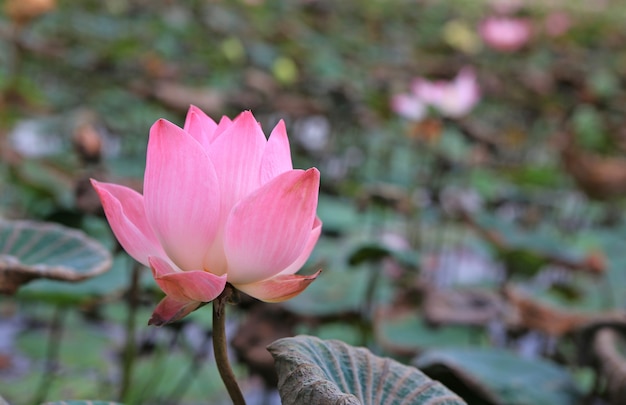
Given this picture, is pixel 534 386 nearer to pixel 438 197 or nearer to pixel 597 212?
pixel 438 197

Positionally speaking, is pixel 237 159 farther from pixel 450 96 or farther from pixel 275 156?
pixel 450 96

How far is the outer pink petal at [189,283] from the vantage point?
1.24 ft

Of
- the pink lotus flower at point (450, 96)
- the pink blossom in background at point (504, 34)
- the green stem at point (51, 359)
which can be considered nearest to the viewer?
the green stem at point (51, 359)

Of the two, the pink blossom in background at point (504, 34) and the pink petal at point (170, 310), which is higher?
the pink blossom in background at point (504, 34)

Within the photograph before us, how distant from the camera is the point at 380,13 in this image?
5.47m

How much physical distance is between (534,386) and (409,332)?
0.37 metres

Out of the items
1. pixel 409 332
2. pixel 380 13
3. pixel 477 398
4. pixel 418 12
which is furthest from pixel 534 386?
pixel 418 12

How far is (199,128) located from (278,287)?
0.33 feet

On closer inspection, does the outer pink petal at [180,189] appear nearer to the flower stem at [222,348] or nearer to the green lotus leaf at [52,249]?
the flower stem at [222,348]

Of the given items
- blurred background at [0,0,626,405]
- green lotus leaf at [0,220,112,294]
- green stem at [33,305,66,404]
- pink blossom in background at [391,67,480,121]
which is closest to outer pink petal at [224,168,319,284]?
green lotus leaf at [0,220,112,294]

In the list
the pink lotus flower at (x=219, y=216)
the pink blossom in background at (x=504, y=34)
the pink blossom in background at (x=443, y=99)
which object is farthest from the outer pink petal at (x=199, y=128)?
the pink blossom in background at (x=504, y=34)

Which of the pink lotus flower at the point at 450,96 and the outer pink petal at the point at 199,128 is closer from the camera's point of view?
the outer pink petal at the point at 199,128

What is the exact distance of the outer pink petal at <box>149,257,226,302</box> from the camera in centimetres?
38

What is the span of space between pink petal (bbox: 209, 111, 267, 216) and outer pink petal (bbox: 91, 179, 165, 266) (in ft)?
0.14
